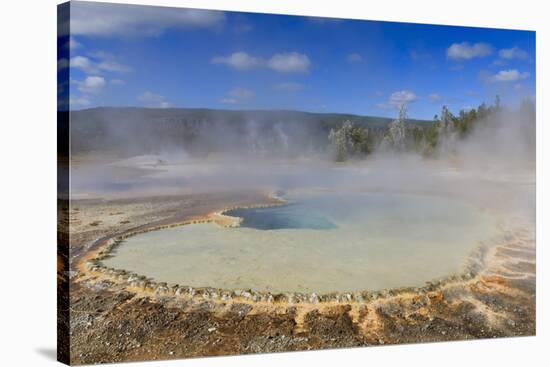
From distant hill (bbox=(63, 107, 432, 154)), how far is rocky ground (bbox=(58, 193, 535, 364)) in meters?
0.73

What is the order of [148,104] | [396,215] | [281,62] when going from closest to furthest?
1. [148,104]
2. [281,62]
3. [396,215]

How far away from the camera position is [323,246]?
8.55 m

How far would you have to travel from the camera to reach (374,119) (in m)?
9.09

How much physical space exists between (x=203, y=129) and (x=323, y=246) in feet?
7.47

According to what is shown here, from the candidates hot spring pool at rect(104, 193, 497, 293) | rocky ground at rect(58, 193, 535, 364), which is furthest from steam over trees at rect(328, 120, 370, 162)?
rocky ground at rect(58, 193, 535, 364)

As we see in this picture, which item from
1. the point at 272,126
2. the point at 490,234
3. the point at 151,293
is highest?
the point at 272,126

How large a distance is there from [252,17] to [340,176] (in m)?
2.58

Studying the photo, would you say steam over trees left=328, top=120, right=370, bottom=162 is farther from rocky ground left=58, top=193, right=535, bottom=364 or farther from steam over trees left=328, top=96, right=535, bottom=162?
rocky ground left=58, top=193, right=535, bottom=364

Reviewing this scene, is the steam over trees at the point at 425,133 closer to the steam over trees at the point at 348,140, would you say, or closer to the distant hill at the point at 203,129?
the steam over trees at the point at 348,140

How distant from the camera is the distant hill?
24.8 feet

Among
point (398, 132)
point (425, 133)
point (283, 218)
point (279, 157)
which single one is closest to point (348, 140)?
point (398, 132)

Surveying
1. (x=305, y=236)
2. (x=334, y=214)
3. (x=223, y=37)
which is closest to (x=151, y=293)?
(x=305, y=236)

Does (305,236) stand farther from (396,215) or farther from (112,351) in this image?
(112,351)

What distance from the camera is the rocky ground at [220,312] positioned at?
7.39 m
